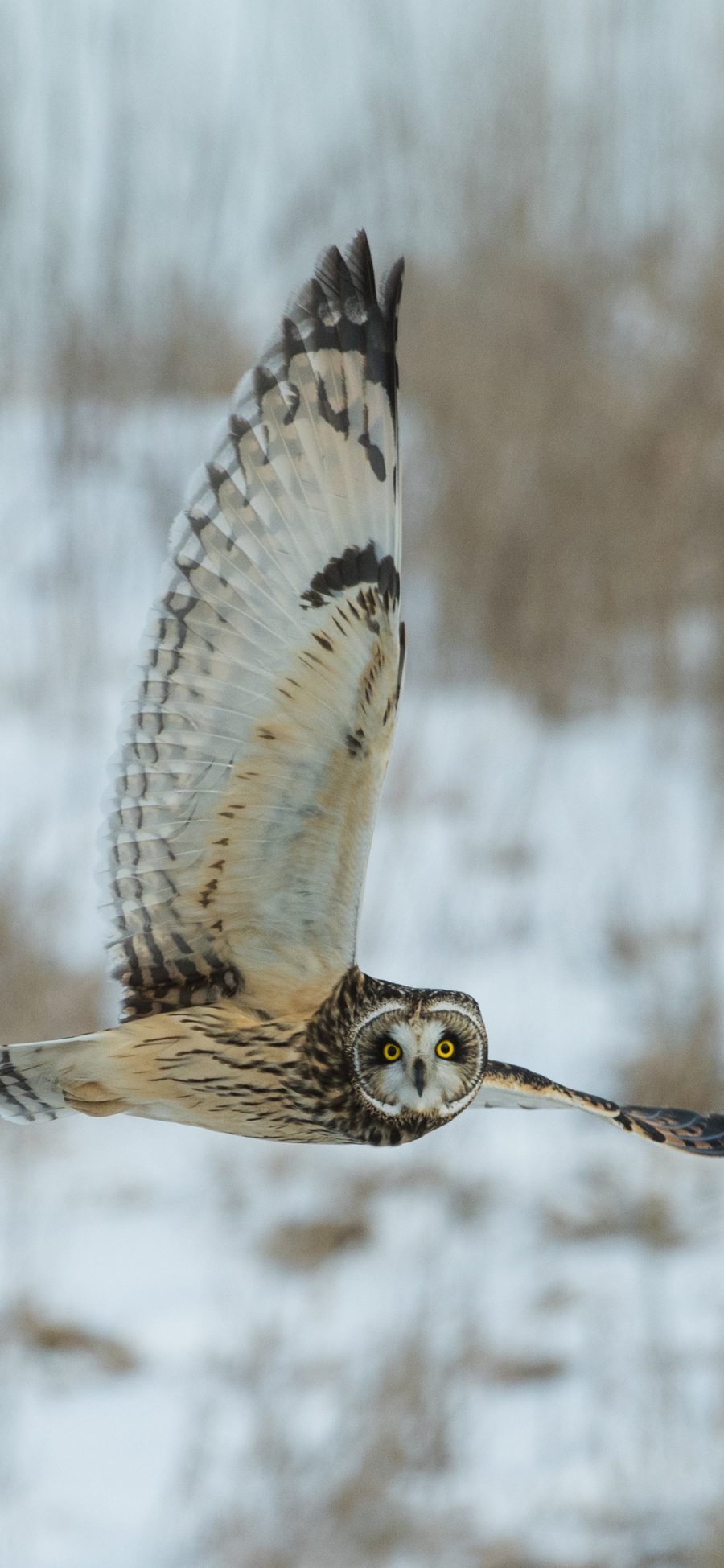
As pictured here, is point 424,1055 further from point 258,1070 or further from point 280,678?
point 280,678

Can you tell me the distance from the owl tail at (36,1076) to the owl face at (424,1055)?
0.34m

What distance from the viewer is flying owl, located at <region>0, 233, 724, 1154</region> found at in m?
1.89

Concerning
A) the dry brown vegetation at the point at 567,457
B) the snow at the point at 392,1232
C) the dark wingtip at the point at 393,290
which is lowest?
the snow at the point at 392,1232

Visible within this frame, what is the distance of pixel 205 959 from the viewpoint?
7.07 feet

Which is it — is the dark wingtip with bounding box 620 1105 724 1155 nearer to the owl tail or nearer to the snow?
the owl tail

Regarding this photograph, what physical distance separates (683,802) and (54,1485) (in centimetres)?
426

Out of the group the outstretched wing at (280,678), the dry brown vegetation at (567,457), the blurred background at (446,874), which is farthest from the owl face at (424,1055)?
the dry brown vegetation at (567,457)

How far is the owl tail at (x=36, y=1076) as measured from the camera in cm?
206

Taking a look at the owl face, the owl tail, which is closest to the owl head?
the owl face

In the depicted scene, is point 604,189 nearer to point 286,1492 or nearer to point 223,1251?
point 223,1251

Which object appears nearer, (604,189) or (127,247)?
(127,247)

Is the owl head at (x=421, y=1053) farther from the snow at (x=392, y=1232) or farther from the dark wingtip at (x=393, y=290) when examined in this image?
the snow at (x=392, y=1232)

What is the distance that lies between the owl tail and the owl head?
34cm

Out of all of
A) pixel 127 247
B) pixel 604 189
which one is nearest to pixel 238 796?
pixel 127 247
